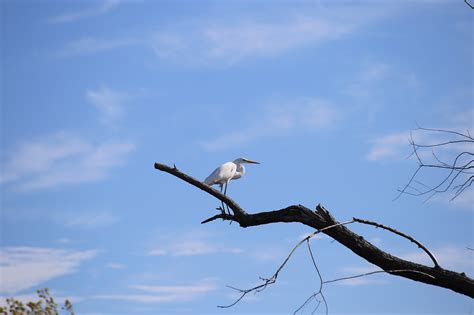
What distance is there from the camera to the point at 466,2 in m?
4.75

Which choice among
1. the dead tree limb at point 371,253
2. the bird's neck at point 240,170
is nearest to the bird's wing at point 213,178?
the bird's neck at point 240,170

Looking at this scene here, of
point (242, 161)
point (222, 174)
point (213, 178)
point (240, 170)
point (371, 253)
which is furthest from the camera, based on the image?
point (242, 161)

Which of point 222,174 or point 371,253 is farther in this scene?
point 222,174

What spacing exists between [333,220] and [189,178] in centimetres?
189

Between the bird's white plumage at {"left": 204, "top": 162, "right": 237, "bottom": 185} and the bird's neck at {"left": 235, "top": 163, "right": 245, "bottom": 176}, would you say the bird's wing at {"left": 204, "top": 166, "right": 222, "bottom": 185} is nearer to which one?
the bird's white plumage at {"left": 204, "top": 162, "right": 237, "bottom": 185}

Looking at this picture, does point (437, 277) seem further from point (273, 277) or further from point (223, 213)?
point (223, 213)

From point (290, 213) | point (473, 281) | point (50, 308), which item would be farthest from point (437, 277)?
point (50, 308)

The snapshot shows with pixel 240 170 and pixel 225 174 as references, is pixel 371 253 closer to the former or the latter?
pixel 225 174

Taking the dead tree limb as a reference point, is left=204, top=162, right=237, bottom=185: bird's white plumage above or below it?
above

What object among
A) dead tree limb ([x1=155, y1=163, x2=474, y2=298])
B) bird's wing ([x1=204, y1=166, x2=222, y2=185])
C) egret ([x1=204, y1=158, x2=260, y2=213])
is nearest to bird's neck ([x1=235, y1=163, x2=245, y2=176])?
egret ([x1=204, y1=158, x2=260, y2=213])

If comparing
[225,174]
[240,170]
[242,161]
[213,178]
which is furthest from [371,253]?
[242,161]

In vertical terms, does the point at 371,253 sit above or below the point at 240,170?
below

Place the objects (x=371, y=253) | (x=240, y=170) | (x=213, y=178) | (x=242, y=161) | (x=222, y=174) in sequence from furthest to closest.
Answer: (x=242, y=161)
(x=240, y=170)
(x=222, y=174)
(x=213, y=178)
(x=371, y=253)

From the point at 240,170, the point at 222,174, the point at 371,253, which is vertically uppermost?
the point at 240,170
